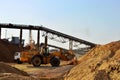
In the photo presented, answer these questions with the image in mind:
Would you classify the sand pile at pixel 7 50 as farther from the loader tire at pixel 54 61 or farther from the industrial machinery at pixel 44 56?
the loader tire at pixel 54 61

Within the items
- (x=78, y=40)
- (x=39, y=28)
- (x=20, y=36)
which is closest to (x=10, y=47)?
(x=20, y=36)

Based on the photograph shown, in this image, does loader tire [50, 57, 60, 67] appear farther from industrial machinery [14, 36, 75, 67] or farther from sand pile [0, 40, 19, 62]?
sand pile [0, 40, 19, 62]

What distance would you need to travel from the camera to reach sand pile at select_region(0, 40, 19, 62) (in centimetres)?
6141

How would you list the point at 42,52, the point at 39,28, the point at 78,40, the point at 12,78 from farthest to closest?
the point at 78,40 < the point at 39,28 < the point at 42,52 < the point at 12,78

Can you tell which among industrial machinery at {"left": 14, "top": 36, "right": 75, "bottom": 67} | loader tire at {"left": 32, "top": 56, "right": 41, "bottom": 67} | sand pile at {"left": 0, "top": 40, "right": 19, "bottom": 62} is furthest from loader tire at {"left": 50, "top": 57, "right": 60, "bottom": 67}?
sand pile at {"left": 0, "top": 40, "right": 19, "bottom": 62}

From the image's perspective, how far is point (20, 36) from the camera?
67375 mm

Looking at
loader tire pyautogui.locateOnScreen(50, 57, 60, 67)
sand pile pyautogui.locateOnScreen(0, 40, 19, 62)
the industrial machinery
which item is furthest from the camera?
sand pile pyautogui.locateOnScreen(0, 40, 19, 62)

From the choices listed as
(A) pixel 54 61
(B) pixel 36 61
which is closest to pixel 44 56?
(B) pixel 36 61

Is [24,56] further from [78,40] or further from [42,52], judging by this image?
[78,40]

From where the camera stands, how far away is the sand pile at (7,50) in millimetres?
61406

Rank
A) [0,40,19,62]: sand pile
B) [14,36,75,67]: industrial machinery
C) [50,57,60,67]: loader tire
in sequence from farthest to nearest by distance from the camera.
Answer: [0,40,19,62]: sand pile → [14,36,75,67]: industrial machinery → [50,57,60,67]: loader tire

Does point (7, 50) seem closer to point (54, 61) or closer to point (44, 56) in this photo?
point (44, 56)

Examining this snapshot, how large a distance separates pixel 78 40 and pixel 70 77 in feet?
178

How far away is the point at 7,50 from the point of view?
64.5 meters
